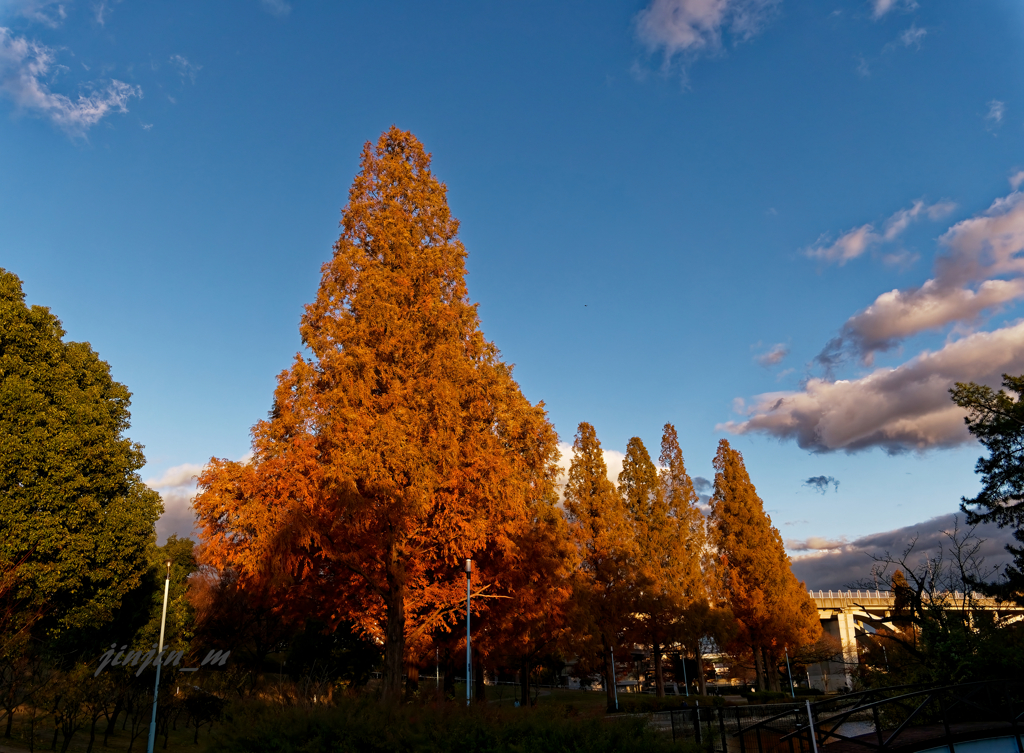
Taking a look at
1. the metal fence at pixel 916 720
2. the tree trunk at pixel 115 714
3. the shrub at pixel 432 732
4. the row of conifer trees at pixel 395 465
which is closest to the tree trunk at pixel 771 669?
the row of conifer trees at pixel 395 465

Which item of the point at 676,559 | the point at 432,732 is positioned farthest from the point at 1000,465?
the point at 432,732

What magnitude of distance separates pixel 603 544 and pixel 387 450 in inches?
827

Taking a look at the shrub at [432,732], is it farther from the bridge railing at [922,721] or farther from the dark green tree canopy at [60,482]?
the dark green tree canopy at [60,482]

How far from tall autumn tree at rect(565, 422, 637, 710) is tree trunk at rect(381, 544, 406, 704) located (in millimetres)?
17796

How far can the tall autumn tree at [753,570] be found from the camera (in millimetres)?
42000

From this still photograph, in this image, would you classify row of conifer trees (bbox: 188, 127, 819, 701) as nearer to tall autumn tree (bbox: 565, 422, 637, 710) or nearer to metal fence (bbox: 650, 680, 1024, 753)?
metal fence (bbox: 650, 680, 1024, 753)

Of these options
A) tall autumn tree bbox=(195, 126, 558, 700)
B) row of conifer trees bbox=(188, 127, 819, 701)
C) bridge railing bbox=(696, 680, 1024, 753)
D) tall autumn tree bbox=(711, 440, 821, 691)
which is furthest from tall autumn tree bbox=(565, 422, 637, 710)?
bridge railing bbox=(696, 680, 1024, 753)

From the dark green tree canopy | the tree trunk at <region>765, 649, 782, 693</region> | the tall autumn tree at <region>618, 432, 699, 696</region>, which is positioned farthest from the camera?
the tree trunk at <region>765, 649, 782, 693</region>

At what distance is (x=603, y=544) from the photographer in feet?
108

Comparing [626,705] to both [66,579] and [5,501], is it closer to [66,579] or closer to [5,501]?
[66,579]

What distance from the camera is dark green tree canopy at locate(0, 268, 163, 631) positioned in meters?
20.1

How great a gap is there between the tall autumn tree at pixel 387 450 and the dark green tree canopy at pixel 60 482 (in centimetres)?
884

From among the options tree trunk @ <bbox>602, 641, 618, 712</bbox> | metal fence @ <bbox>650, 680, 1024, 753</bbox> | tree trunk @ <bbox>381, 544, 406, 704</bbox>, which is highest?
tree trunk @ <bbox>381, 544, 406, 704</bbox>

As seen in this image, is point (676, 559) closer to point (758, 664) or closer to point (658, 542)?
point (658, 542)
